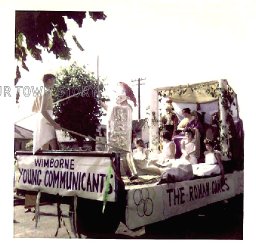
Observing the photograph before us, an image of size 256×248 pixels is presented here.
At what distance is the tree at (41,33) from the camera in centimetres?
297

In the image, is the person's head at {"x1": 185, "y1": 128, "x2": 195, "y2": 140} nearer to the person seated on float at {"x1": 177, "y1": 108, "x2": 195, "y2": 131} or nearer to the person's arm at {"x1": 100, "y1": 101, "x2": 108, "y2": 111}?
the person seated on float at {"x1": 177, "y1": 108, "x2": 195, "y2": 131}

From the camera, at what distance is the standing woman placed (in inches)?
130

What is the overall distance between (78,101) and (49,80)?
1.07 feet

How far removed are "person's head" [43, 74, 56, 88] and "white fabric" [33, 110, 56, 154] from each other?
1.00ft

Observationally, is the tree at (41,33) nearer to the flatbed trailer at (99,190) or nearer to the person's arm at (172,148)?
the flatbed trailer at (99,190)

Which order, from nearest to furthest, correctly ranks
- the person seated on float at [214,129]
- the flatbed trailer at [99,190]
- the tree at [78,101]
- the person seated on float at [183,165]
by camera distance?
1. the flatbed trailer at [99,190]
2. the person seated on float at [183,165]
3. the tree at [78,101]
4. the person seated on float at [214,129]

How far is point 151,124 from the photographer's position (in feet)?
14.1

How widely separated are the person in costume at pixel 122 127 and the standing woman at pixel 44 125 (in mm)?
491

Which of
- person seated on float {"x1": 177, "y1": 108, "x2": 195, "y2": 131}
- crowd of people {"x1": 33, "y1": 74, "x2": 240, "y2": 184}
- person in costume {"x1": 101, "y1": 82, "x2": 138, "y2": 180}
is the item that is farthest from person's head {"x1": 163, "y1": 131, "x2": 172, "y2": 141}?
person in costume {"x1": 101, "y1": 82, "x2": 138, "y2": 180}

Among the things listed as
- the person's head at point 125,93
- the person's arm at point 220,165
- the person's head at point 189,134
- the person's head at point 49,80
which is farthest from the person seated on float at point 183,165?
the person's head at point 49,80

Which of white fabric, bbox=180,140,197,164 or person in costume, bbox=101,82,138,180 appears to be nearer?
person in costume, bbox=101,82,138,180

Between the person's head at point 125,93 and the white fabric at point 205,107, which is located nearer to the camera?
the person's head at point 125,93

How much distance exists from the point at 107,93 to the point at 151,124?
0.90 metres
